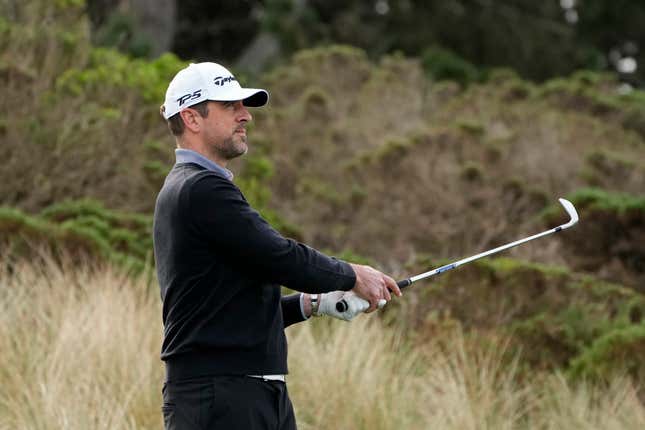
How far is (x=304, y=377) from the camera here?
683 cm

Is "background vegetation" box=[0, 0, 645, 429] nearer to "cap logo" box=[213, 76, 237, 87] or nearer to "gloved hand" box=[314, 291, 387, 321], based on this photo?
"gloved hand" box=[314, 291, 387, 321]

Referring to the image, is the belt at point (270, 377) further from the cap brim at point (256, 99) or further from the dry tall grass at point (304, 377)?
the dry tall grass at point (304, 377)

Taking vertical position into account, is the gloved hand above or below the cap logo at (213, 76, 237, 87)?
below

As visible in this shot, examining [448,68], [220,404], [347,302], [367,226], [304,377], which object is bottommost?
[220,404]

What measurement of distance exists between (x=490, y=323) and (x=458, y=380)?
1.23 meters

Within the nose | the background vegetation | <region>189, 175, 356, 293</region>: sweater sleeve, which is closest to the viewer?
<region>189, 175, 356, 293</region>: sweater sleeve

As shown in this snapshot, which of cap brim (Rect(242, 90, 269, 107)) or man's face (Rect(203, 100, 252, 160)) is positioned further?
cap brim (Rect(242, 90, 269, 107))

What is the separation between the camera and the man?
380 cm

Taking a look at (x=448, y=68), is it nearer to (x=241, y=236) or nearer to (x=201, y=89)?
(x=201, y=89)

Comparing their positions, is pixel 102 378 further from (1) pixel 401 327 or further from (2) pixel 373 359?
(1) pixel 401 327

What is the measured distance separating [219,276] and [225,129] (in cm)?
49

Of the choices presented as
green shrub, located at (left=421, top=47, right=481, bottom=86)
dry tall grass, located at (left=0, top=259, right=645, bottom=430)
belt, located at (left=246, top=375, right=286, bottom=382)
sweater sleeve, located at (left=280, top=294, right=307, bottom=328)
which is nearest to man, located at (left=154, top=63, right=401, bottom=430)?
belt, located at (left=246, top=375, right=286, bottom=382)

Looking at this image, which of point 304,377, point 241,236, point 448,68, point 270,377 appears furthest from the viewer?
point 448,68

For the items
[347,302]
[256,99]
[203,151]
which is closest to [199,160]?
[203,151]
